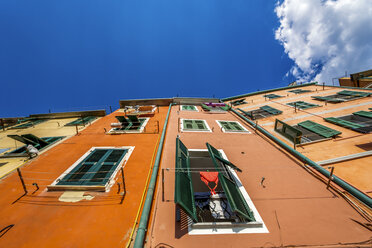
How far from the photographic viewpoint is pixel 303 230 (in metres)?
4.66

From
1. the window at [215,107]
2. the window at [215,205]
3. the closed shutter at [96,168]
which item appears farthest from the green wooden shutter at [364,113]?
the closed shutter at [96,168]

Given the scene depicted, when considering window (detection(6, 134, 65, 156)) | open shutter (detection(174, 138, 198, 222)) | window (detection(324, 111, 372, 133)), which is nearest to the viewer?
open shutter (detection(174, 138, 198, 222))

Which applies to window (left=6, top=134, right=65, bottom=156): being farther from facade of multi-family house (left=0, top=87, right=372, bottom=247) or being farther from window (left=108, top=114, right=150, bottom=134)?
window (left=108, top=114, right=150, bottom=134)

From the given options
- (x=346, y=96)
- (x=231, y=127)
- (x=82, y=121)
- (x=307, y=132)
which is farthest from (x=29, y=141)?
(x=346, y=96)

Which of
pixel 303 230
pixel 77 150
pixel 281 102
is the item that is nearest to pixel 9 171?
pixel 77 150

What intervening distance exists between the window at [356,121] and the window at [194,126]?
34.7 feet

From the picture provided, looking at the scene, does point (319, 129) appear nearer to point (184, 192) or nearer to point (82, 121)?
point (184, 192)

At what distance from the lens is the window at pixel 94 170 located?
6.38 meters

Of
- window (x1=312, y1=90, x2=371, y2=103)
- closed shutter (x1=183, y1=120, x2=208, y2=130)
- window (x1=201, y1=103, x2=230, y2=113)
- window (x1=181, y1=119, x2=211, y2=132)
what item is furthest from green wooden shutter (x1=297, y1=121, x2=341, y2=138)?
closed shutter (x1=183, y1=120, x2=208, y2=130)

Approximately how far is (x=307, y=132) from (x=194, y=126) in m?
9.47

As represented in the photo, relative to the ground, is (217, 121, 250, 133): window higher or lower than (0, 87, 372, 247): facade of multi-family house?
higher

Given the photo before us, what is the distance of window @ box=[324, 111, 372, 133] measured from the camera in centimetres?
1057

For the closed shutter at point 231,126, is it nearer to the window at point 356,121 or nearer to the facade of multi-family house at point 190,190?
the facade of multi-family house at point 190,190

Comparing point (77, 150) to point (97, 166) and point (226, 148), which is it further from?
point (226, 148)
